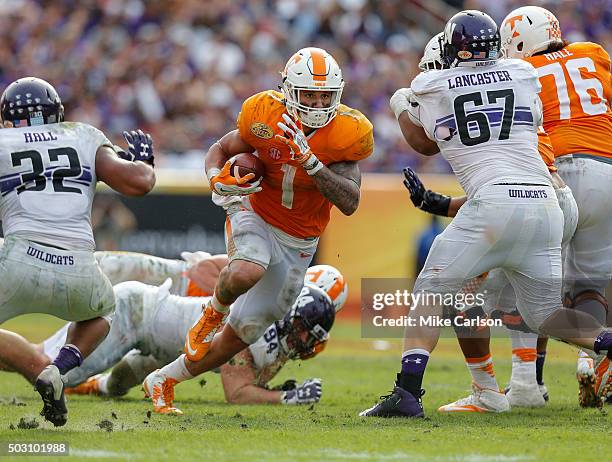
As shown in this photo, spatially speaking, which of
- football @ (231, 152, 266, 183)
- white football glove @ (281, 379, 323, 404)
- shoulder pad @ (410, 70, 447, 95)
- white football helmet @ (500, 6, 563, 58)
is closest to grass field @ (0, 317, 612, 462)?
white football glove @ (281, 379, 323, 404)

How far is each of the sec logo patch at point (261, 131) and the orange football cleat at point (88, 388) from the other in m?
2.17

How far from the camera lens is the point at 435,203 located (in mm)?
6301

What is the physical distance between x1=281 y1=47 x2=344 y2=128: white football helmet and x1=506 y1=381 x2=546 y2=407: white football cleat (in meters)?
1.99

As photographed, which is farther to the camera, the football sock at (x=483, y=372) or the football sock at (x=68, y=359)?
the football sock at (x=483, y=372)

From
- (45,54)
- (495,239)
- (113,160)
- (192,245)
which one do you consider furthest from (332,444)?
(45,54)

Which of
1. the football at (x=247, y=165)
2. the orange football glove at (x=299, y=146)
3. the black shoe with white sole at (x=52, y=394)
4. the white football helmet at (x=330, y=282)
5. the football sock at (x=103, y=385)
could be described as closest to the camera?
the black shoe with white sole at (x=52, y=394)

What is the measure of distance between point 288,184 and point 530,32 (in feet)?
5.81

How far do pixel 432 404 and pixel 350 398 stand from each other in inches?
24.5

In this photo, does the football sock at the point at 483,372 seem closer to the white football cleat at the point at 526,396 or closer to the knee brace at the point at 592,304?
the white football cleat at the point at 526,396

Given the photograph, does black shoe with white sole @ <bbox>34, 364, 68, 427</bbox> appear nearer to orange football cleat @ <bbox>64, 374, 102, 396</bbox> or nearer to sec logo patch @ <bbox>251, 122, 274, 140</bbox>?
sec logo patch @ <bbox>251, 122, 274, 140</bbox>

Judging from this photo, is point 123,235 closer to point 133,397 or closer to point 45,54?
point 45,54

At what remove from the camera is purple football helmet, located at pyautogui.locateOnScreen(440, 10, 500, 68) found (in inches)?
228

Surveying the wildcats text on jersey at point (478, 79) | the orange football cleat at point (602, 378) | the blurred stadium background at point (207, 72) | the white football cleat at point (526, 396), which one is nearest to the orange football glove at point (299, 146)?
the wildcats text on jersey at point (478, 79)

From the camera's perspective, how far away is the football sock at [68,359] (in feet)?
17.7
